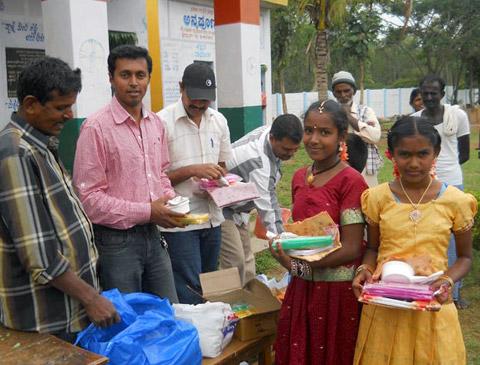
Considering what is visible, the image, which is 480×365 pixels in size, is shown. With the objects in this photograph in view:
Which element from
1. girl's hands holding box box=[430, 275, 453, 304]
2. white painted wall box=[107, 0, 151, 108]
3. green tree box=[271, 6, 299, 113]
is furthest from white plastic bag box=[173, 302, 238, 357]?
green tree box=[271, 6, 299, 113]

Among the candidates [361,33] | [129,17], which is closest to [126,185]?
[129,17]

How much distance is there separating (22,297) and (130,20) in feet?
20.2

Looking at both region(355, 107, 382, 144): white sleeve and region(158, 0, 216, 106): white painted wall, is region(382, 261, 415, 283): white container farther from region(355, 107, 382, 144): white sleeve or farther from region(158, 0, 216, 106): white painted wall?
region(158, 0, 216, 106): white painted wall

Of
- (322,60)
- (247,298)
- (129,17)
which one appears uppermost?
(129,17)

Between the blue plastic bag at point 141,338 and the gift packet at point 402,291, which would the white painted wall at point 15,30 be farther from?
the gift packet at point 402,291

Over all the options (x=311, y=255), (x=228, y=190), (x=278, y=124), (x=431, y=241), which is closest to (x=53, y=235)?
(x=311, y=255)

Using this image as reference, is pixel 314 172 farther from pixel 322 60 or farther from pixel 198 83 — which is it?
pixel 322 60

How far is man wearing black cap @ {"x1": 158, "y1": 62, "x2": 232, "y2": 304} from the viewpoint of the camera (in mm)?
3068

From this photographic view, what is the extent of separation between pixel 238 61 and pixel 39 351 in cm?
552

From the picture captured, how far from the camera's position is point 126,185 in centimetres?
255

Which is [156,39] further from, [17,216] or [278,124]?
[17,216]

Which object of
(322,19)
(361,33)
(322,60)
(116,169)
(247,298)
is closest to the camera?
(116,169)

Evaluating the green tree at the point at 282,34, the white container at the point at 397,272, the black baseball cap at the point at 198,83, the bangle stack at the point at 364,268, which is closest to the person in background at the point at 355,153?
the black baseball cap at the point at 198,83

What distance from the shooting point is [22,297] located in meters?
1.96
